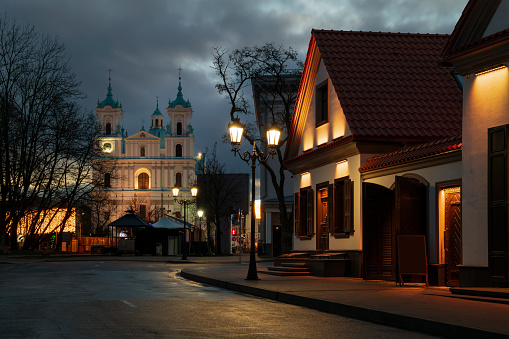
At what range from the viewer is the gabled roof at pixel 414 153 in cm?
1763

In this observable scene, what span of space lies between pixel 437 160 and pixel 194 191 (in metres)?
27.1

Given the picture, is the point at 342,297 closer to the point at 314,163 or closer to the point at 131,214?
the point at 314,163

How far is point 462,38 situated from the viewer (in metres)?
16.4

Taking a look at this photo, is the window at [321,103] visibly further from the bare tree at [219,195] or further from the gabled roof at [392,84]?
the bare tree at [219,195]

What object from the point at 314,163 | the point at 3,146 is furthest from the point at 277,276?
the point at 3,146

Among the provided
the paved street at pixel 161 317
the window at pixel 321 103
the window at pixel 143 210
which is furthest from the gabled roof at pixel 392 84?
the window at pixel 143 210

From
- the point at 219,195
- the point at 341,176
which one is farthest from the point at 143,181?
the point at 341,176

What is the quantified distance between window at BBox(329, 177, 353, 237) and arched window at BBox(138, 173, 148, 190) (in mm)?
115467

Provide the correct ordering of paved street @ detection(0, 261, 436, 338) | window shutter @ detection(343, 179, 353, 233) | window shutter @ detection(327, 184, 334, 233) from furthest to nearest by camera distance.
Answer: window shutter @ detection(327, 184, 334, 233) → window shutter @ detection(343, 179, 353, 233) → paved street @ detection(0, 261, 436, 338)

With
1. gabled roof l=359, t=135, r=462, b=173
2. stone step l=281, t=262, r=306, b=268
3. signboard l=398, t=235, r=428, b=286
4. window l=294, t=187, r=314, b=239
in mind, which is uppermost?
gabled roof l=359, t=135, r=462, b=173

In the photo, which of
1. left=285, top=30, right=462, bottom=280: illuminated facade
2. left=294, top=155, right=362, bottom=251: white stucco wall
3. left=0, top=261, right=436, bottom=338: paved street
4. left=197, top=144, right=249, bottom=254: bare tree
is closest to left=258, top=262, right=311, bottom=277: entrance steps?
left=285, top=30, right=462, bottom=280: illuminated facade

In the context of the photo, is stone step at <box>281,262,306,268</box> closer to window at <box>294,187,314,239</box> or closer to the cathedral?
window at <box>294,187,314,239</box>

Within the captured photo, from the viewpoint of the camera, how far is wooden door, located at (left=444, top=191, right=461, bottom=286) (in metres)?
18.0

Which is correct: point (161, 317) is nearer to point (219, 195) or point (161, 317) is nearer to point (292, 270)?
point (292, 270)
